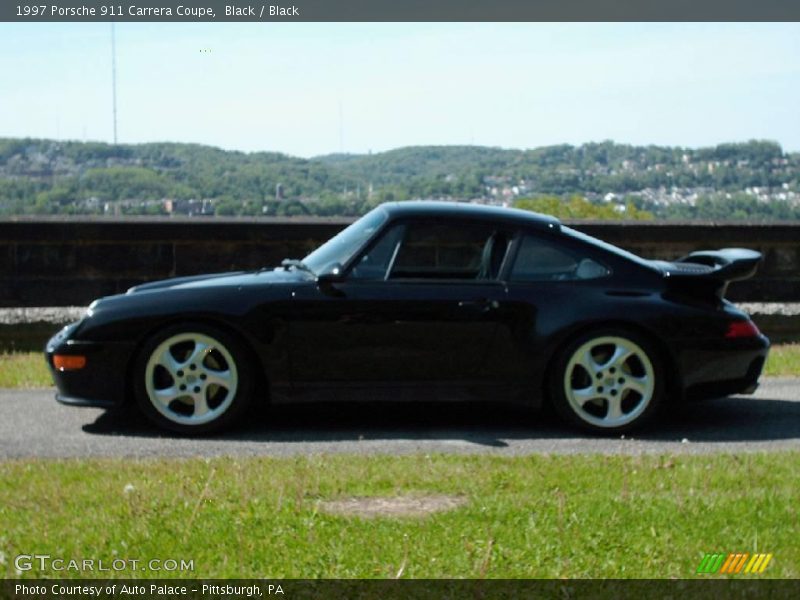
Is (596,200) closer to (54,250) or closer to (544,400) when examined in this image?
(54,250)

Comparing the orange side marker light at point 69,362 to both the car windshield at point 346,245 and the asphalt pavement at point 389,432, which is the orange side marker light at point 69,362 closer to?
the asphalt pavement at point 389,432

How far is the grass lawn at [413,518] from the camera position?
5.04 m

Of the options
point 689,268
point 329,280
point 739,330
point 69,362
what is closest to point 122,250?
point 69,362

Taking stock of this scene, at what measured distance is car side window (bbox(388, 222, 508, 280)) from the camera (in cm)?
817

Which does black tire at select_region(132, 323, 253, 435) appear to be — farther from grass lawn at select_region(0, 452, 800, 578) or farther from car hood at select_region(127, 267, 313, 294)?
grass lawn at select_region(0, 452, 800, 578)

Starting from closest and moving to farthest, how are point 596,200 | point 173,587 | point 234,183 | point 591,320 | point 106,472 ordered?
point 173,587 < point 106,472 < point 591,320 < point 234,183 < point 596,200

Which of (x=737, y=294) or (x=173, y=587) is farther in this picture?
(x=737, y=294)

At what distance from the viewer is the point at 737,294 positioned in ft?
44.8

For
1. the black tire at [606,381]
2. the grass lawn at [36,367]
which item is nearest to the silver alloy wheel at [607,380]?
the black tire at [606,381]

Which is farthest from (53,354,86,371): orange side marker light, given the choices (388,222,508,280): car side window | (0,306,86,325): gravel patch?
(0,306,86,325): gravel patch

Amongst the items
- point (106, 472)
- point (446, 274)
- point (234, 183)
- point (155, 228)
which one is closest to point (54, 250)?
point (155, 228)

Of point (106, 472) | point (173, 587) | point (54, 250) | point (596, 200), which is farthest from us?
point (596, 200)

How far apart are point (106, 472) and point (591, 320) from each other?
2.96m

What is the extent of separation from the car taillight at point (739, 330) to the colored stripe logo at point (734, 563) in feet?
10.5
